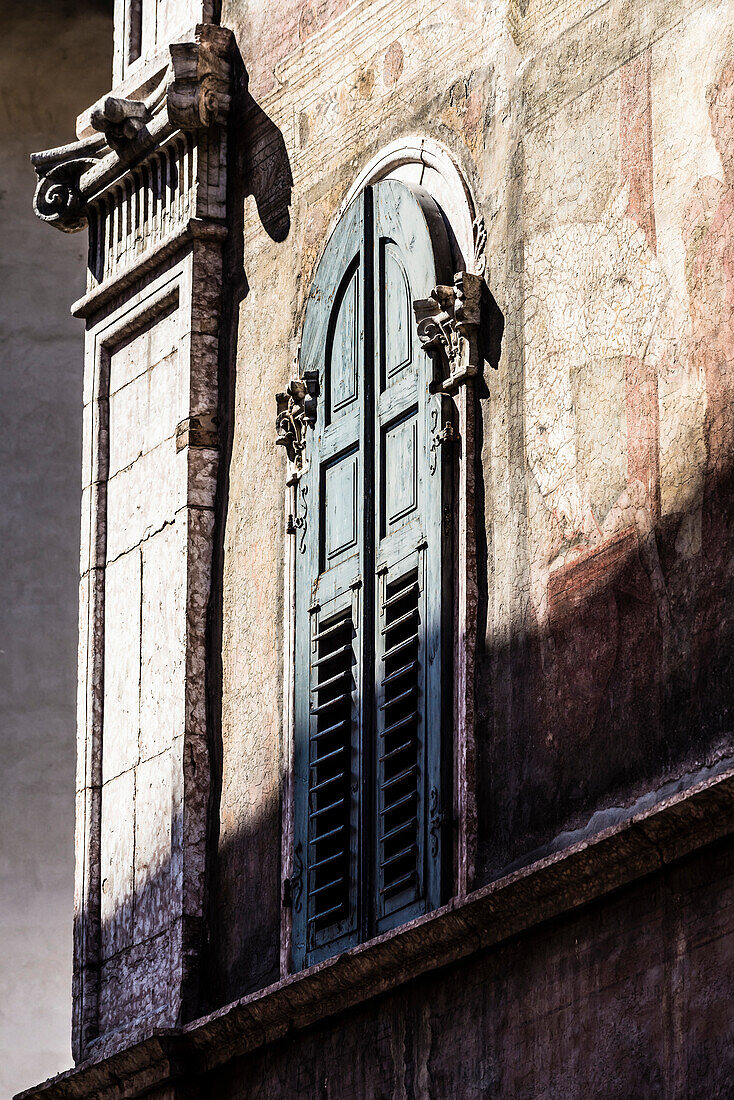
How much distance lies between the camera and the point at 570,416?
9.38 m

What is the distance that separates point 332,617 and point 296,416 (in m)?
0.97

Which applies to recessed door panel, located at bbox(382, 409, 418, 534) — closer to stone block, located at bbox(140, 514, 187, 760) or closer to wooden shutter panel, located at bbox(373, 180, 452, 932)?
wooden shutter panel, located at bbox(373, 180, 452, 932)

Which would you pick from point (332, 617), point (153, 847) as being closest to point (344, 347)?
point (332, 617)

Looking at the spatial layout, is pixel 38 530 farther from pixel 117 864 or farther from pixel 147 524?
pixel 117 864

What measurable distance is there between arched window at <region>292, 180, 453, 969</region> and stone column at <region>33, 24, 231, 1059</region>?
0.87 m

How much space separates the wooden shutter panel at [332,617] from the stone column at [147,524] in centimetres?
84

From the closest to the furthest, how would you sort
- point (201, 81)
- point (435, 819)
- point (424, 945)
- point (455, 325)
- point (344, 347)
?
point (424, 945)
point (435, 819)
point (455, 325)
point (344, 347)
point (201, 81)

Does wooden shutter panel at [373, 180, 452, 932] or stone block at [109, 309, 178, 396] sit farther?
stone block at [109, 309, 178, 396]

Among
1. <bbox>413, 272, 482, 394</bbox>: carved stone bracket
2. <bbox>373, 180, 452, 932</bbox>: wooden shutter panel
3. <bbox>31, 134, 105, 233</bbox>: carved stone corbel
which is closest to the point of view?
<bbox>373, 180, 452, 932</bbox>: wooden shutter panel

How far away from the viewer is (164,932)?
37.3 ft

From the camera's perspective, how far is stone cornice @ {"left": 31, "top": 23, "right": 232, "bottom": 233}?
12.1 meters

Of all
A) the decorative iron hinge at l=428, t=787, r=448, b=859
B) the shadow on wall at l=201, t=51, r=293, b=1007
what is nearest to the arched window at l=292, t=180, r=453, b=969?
the decorative iron hinge at l=428, t=787, r=448, b=859

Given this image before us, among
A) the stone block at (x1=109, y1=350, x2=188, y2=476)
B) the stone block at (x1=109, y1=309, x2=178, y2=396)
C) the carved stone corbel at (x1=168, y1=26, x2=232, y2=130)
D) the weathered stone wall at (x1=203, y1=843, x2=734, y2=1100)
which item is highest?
the carved stone corbel at (x1=168, y1=26, x2=232, y2=130)

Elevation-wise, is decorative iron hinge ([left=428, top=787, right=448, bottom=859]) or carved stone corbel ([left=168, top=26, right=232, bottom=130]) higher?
carved stone corbel ([left=168, top=26, right=232, bottom=130])
